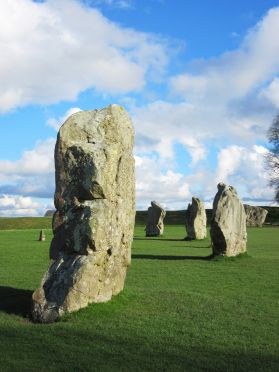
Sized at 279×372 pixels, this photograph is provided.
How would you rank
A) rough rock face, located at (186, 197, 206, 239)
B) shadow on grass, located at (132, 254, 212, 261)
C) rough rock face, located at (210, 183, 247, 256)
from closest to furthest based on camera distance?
rough rock face, located at (210, 183, 247, 256), shadow on grass, located at (132, 254, 212, 261), rough rock face, located at (186, 197, 206, 239)

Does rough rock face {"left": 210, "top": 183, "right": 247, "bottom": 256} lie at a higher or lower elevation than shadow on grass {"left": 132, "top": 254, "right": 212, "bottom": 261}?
higher

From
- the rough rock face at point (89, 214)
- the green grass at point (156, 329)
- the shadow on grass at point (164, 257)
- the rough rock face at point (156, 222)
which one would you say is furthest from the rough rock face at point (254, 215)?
the rough rock face at point (89, 214)

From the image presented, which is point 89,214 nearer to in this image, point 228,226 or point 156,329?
point 156,329

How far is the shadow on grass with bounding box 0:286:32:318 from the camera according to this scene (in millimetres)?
10820

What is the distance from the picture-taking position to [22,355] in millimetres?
7859

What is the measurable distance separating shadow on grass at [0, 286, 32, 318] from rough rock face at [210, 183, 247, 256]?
33.3 feet

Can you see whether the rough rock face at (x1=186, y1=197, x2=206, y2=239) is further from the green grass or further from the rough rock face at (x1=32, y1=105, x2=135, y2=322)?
the rough rock face at (x1=32, y1=105, x2=135, y2=322)

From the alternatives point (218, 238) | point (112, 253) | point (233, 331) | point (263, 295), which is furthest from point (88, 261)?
point (218, 238)

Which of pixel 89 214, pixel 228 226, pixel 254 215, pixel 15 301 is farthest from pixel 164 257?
pixel 254 215

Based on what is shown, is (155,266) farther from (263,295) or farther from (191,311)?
(191,311)

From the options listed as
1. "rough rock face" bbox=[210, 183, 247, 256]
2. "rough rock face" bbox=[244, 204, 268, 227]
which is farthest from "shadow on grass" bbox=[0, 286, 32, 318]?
"rough rock face" bbox=[244, 204, 268, 227]

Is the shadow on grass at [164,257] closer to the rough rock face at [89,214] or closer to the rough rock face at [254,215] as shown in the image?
the rough rock face at [89,214]

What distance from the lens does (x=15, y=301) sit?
11.6m

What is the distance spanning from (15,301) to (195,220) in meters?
23.4
